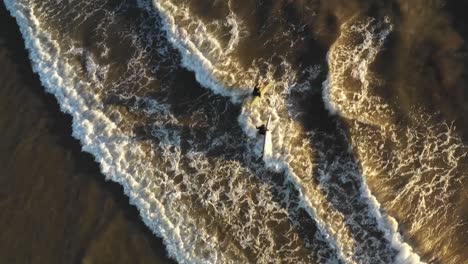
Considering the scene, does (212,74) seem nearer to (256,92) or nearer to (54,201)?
(256,92)

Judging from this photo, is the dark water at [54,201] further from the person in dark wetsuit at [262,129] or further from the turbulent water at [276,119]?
the person in dark wetsuit at [262,129]

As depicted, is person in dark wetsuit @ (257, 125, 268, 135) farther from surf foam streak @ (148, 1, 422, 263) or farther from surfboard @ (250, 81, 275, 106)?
surfboard @ (250, 81, 275, 106)

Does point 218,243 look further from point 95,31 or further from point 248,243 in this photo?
point 95,31

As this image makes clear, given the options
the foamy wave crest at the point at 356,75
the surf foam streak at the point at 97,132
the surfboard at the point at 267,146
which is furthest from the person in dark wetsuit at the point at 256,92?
the surf foam streak at the point at 97,132

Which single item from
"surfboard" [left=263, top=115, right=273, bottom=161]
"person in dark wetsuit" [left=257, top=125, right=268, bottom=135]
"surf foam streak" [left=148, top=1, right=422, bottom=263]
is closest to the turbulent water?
"surf foam streak" [left=148, top=1, right=422, bottom=263]

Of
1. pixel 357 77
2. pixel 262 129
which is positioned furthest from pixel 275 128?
pixel 357 77
